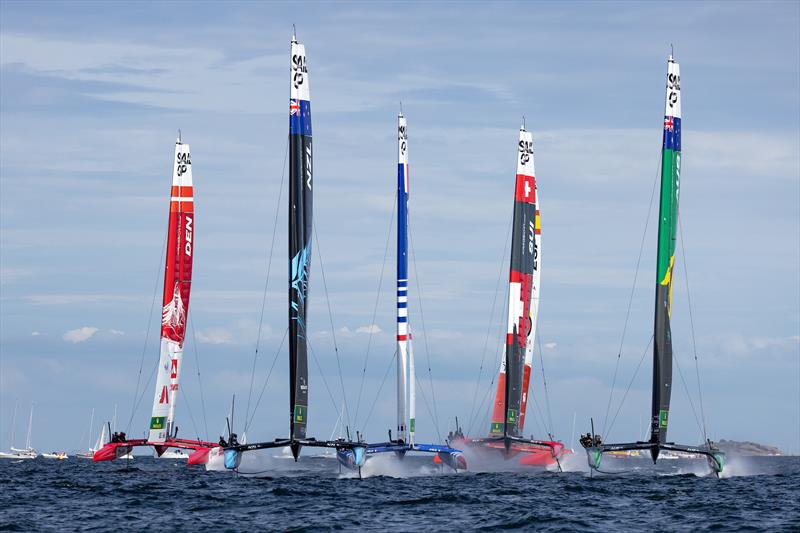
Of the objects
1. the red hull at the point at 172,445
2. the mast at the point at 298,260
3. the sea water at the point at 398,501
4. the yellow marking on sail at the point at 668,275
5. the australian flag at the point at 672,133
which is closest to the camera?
the sea water at the point at 398,501

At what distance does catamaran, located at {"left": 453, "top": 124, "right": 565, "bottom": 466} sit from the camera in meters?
64.6

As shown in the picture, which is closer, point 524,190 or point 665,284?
point 665,284

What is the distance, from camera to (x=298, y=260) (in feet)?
169

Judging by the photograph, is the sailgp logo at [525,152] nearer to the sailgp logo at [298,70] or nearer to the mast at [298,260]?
the sailgp logo at [298,70]

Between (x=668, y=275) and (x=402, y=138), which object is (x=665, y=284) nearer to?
(x=668, y=275)

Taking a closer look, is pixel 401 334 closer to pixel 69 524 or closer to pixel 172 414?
pixel 172 414

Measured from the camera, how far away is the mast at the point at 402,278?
2223 inches

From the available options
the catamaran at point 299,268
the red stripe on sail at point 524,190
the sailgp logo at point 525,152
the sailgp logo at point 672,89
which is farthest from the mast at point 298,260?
the sailgp logo at point 525,152

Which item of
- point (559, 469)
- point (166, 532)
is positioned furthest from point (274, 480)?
point (166, 532)

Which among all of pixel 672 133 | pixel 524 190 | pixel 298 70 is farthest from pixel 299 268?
pixel 524 190

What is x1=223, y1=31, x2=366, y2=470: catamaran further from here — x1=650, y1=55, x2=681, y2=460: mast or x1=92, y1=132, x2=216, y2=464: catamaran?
x1=92, y1=132, x2=216, y2=464: catamaran

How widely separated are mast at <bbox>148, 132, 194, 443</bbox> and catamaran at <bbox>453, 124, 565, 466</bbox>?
14.9m

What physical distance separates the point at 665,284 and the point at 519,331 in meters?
14.2

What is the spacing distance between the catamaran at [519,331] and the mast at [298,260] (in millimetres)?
15479
